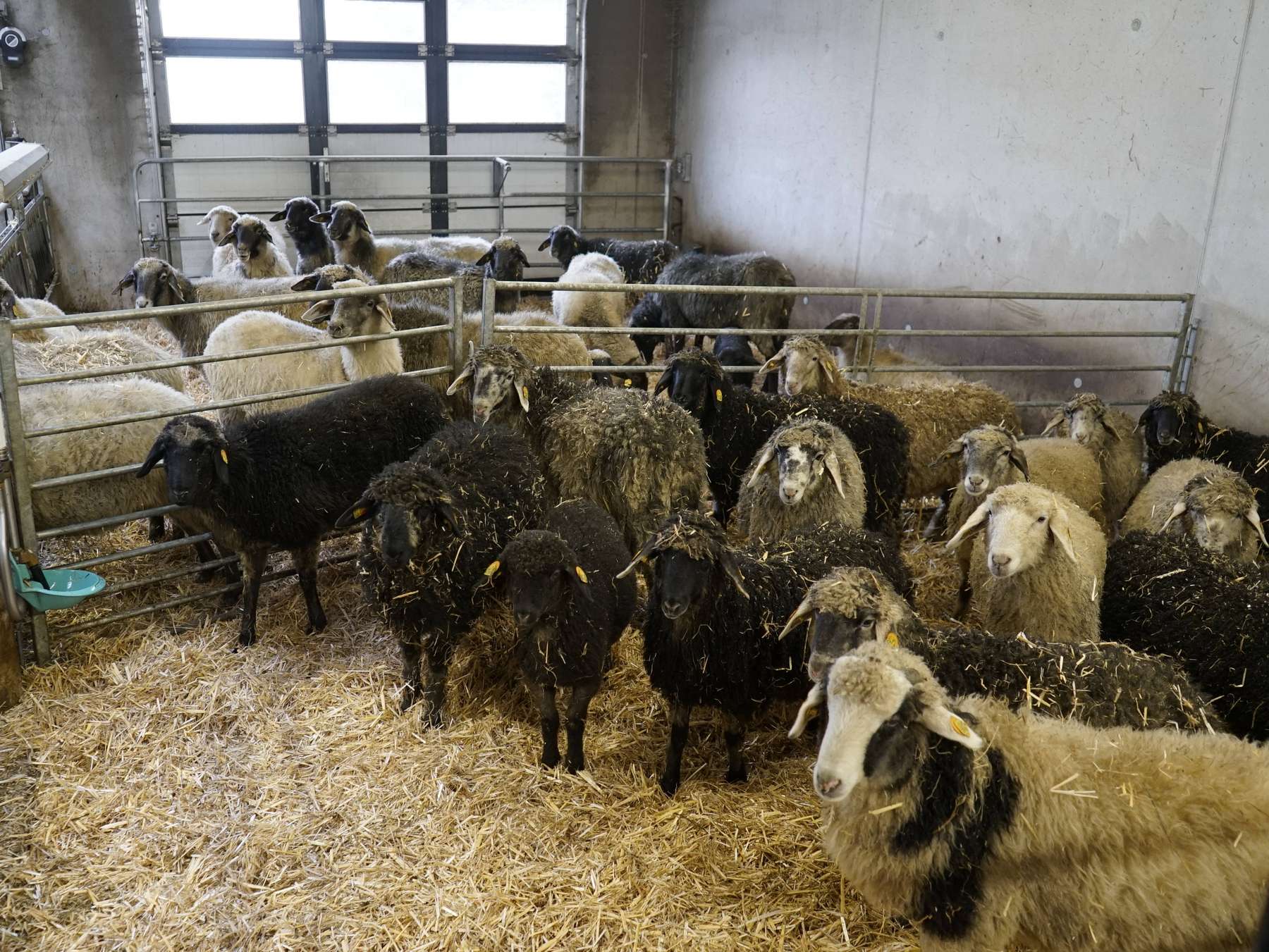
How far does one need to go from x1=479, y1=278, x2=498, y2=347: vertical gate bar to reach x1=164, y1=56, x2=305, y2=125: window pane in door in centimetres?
869

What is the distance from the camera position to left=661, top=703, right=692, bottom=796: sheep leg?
4539mm

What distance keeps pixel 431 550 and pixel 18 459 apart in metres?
2.29

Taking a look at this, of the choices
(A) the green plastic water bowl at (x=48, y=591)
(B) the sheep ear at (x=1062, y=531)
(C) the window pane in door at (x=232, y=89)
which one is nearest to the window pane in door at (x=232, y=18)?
(C) the window pane in door at (x=232, y=89)

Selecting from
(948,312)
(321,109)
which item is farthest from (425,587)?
(321,109)

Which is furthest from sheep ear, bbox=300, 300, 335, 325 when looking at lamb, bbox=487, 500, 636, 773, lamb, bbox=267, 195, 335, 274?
lamb, bbox=487, 500, 636, 773

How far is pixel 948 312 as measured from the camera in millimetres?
9602

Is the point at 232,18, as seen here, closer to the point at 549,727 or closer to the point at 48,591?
the point at 48,591

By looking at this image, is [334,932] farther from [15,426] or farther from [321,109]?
[321,109]

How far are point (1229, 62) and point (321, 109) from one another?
11271 millimetres

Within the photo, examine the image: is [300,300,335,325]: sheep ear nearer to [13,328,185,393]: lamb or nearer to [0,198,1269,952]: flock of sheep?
[0,198,1269,952]: flock of sheep

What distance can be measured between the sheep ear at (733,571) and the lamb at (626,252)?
822cm

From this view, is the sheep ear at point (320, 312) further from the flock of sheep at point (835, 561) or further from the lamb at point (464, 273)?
the lamb at point (464, 273)

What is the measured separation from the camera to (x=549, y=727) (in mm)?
4621

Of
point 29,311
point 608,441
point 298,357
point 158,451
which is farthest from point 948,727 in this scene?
point 29,311
